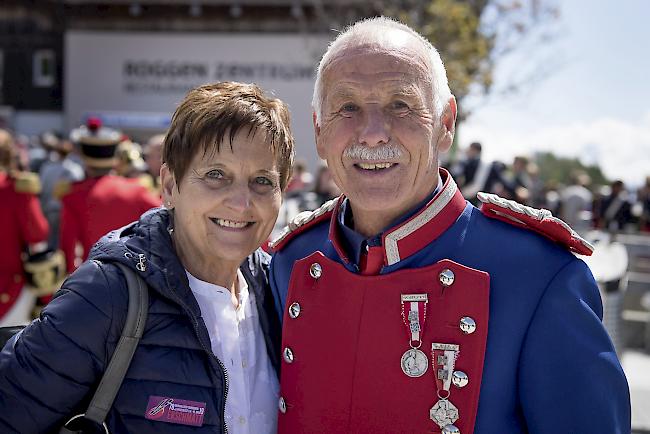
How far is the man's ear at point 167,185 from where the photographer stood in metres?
2.02

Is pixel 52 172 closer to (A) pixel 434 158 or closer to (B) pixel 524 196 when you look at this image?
(B) pixel 524 196

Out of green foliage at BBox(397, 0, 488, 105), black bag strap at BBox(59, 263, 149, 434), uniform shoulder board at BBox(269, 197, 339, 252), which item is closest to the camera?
black bag strap at BBox(59, 263, 149, 434)

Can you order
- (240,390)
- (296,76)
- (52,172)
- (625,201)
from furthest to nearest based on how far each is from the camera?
(296,76)
(625,201)
(52,172)
(240,390)

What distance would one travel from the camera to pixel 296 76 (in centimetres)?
2036

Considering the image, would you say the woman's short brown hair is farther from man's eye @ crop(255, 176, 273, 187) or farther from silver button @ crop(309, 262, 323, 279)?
silver button @ crop(309, 262, 323, 279)

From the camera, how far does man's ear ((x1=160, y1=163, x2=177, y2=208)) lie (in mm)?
2023

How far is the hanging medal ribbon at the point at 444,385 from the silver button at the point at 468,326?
0.14 feet

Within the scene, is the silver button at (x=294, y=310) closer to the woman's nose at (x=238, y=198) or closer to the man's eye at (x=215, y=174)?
the woman's nose at (x=238, y=198)

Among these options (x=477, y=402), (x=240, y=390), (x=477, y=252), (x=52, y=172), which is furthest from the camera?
(x=52, y=172)

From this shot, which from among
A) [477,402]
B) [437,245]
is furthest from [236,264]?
[477,402]

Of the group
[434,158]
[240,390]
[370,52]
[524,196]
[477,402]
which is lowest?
[524,196]

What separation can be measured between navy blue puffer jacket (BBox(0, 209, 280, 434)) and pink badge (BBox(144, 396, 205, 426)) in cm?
1

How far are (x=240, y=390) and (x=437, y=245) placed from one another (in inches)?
25.5

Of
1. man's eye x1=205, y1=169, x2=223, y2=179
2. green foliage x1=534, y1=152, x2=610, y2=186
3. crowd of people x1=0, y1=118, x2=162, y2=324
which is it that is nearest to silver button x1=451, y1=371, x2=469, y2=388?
man's eye x1=205, y1=169, x2=223, y2=179
